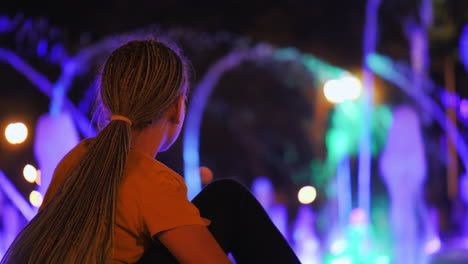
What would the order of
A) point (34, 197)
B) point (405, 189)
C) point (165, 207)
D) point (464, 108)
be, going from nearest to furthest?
point (165, 207)
point (34, 197)
point (405, 189)
point (464, 108)

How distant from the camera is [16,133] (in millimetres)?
7598

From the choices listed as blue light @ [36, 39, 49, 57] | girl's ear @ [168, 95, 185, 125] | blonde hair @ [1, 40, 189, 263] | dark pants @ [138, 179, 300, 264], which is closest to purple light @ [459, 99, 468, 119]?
blue light @ [36, 39, 49, 57]

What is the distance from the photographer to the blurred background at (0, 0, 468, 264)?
9141 millimetres

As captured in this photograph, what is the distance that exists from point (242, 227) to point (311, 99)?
1335 cm

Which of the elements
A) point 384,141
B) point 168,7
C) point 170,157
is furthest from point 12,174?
point 384,141

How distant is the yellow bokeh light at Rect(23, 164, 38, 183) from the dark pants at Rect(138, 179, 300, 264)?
15.9 ft

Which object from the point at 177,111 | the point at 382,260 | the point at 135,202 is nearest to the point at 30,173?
the point at 382,260

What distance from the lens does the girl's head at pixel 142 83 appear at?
5.88ft

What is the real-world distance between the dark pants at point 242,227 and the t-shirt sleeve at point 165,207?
350 millimetres

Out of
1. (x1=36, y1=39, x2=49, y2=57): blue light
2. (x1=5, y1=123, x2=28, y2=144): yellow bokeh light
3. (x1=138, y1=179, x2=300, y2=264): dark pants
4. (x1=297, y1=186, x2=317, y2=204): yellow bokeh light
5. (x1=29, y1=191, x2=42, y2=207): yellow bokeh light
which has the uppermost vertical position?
(x1=36, y1=39, x2=49, y2=57): blue light

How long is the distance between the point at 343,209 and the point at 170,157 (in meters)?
7.00

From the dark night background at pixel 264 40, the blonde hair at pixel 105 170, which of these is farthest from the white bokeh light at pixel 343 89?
the blonde hair at pixel 105 170

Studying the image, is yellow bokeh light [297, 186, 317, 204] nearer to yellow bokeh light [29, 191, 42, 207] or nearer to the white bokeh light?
the white bokeh light

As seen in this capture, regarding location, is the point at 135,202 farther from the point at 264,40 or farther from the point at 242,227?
the point at 264,40
